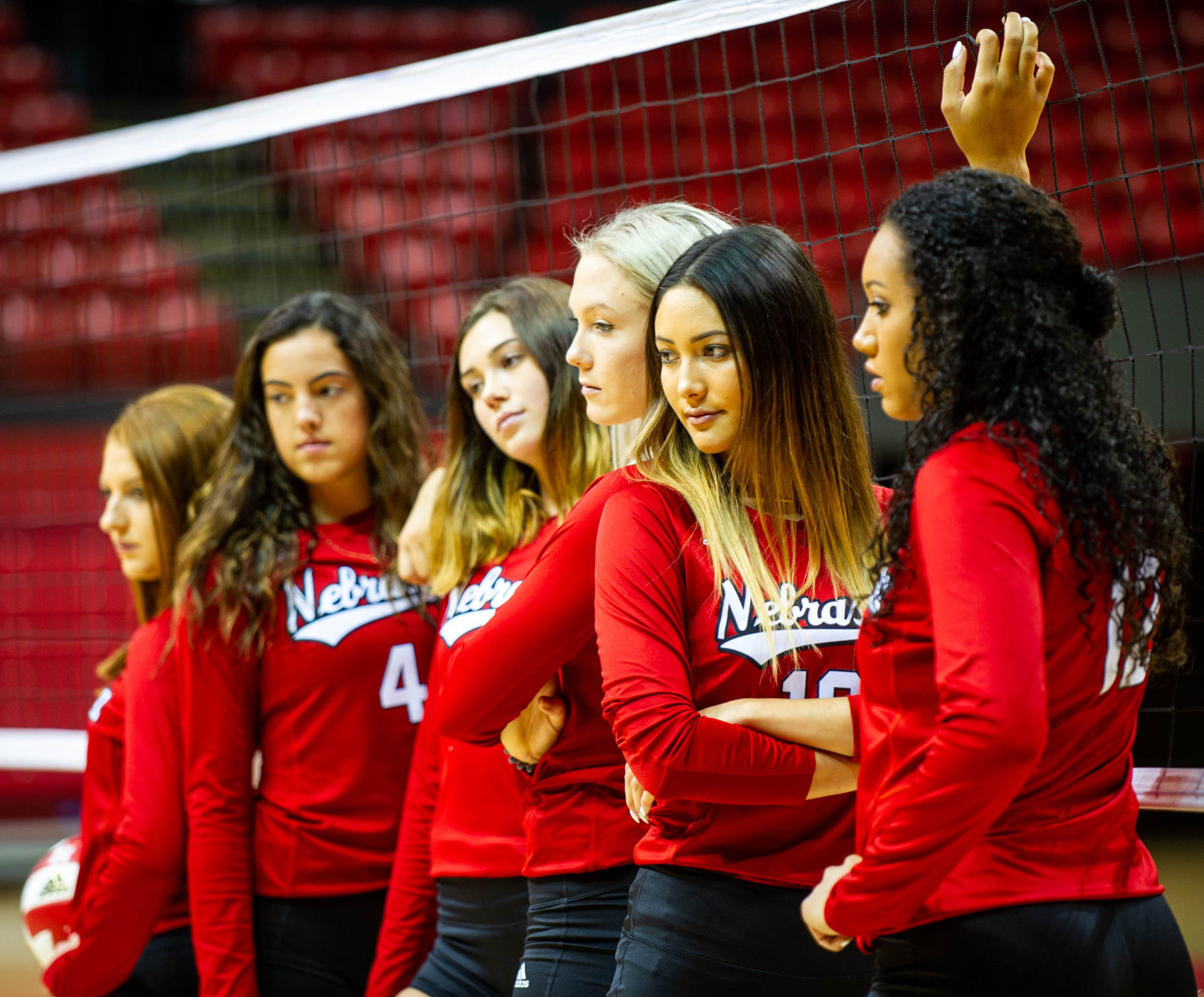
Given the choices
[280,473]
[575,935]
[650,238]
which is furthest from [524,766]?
[280,473]

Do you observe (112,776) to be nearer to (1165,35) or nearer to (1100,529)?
(1100,529)

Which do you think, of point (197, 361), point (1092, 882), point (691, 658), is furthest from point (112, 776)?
point (197, 361)

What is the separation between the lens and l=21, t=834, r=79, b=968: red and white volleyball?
9.42 feet

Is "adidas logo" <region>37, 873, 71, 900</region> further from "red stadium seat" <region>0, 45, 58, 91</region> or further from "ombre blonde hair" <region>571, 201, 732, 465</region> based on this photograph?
"red stadium seat" <region>0, 45, 58, 91</region>

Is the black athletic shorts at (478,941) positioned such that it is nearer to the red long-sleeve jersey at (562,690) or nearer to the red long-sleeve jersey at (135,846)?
the red long-sleeve jersey at (562,690)

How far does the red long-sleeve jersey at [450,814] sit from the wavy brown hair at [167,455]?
34.8 inches

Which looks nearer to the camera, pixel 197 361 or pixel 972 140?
pixel 972 140

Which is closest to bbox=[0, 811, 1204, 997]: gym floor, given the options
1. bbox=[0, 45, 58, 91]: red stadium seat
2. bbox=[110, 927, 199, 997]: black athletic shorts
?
bbox=[110, 927, 199, 997]: black athletic shorts

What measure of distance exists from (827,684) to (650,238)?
0.79 metres

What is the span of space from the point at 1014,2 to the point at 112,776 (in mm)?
5485

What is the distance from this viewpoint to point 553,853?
79.9 inches

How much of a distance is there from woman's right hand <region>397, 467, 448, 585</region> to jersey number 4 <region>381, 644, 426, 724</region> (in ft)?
0.53

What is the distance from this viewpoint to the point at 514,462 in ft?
8.45

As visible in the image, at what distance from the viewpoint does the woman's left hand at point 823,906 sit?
4.55 feet
